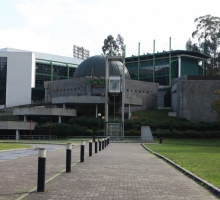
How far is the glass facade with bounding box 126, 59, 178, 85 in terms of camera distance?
100312 mm

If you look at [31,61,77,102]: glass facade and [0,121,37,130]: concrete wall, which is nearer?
[0,121,37,130]: concrete wall

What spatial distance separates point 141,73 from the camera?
106 meters

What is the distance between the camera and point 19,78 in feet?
316

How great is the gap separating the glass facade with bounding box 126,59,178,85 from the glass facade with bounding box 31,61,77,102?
66.0 feet

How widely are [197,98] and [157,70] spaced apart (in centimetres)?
3374

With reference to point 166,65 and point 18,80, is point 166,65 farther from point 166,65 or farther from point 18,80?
point 18,80

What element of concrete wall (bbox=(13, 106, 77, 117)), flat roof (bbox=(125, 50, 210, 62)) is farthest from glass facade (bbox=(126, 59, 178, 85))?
concrete wall (bbox=(13, 106, 77, 117))

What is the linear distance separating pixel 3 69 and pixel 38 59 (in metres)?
11.5

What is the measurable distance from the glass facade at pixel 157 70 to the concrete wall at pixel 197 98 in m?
29.9

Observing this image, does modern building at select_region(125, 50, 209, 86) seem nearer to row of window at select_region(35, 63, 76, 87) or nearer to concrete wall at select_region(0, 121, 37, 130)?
row of window at select_region(35, 63, 76, 87)

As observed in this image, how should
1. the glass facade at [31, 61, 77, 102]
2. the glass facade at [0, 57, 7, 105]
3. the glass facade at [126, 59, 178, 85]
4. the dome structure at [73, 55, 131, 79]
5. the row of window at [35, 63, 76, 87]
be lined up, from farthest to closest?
the row of window at [35, 63, 76, 87]
the glass facade at [126, 59, 178, 85]
the glass facade at [31, 61, 77, 102]
the glass facade at [0, 57, 7, 105]
the dome structure at [73, 55, 131, 79]

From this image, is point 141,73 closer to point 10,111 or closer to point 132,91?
point 132,91

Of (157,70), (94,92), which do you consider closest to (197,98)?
(94,92)

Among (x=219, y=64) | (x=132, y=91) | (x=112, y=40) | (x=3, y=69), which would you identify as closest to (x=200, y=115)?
(x=132, y=91)
